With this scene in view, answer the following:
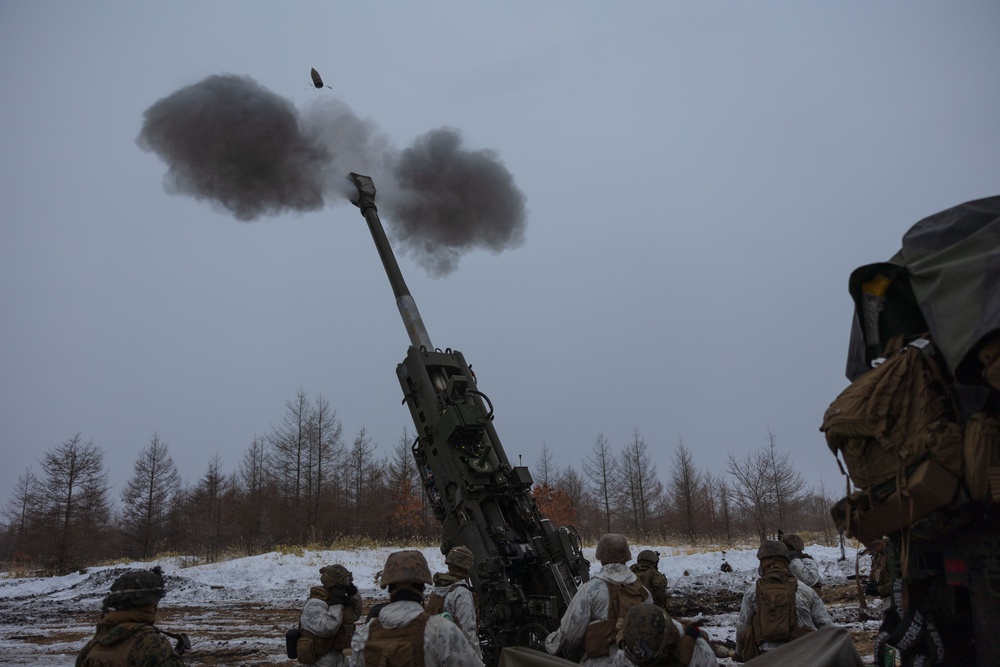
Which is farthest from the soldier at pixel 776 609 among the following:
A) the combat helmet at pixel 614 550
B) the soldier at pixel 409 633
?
the soldier at pixel 409 633

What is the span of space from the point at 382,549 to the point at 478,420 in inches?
623

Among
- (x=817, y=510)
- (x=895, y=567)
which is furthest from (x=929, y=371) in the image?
(x=817, y=510)

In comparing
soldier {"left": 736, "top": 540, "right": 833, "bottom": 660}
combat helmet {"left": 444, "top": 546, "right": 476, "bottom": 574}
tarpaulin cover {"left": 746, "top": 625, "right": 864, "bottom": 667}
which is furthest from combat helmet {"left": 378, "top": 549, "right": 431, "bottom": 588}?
soldier {"left": 736, "top": 540, "right": 833, "bottom": 660}

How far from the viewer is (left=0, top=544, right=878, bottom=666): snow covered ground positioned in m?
9.32

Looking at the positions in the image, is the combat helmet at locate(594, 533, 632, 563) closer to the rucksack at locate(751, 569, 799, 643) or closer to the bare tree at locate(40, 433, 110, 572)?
the rucksack at locate(751, 569, 799, 643)

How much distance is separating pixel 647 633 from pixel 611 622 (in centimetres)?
110

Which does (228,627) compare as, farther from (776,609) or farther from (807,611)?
(807,611)

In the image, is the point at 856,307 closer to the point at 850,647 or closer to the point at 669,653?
the point at 850,647

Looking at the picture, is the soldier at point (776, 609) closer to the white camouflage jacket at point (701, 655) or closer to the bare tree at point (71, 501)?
the white camouflage jacket at point (701, 655)

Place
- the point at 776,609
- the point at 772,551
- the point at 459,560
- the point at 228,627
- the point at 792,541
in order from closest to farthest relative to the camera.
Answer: the point at 776,609 < the point at 772,551 < the point at 459,560 < the point at 792,541 < the point at 228,627

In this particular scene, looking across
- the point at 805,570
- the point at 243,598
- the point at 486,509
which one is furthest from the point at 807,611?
the point at 243,598

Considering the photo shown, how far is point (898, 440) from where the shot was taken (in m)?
2.39

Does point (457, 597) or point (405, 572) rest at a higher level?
point (405, 572)

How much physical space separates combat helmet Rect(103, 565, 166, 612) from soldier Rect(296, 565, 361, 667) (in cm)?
161
